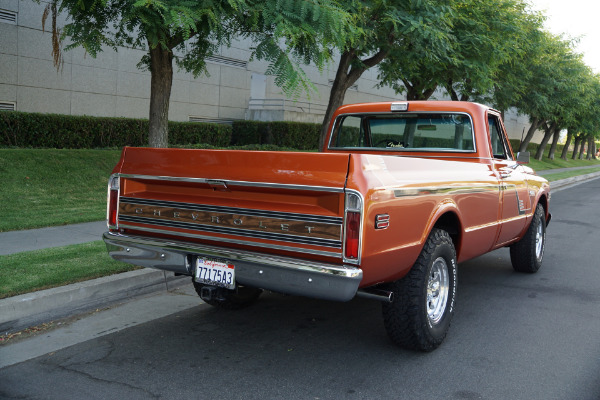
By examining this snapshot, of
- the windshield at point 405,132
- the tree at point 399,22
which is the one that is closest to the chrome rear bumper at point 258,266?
the windshield at point 405,132

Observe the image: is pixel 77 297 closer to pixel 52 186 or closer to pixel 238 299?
pixel 238 299

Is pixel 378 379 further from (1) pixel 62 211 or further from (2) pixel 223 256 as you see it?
(1) pixel 62 211

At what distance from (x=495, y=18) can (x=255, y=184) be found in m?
15.2

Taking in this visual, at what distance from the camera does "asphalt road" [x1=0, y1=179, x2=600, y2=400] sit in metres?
3.69

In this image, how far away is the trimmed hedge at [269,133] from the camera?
875 inches

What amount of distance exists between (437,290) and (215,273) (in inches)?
70.0

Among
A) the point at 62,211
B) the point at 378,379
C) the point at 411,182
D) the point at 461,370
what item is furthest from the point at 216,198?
the point at 62,211

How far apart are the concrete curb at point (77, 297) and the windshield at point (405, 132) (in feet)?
7.73

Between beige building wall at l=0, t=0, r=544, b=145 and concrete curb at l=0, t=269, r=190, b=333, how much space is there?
6.42 m

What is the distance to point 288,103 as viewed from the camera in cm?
2512

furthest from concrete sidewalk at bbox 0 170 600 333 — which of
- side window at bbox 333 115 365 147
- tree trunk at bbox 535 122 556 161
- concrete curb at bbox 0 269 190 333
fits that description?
tree trunk at bbox 535 122 556 161

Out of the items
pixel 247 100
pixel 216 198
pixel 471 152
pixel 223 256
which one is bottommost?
pixel 223 256

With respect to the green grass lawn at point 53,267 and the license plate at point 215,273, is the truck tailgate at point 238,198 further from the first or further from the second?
the green grass lawn at point 53,267

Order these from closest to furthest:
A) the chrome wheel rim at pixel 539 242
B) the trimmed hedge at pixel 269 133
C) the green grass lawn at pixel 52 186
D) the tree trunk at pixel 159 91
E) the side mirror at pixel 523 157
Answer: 1. the side mirror at pixel 523 157
2. the chrome wheel rim at pixel 539 242
3. the green grass lawn at pixel 52 186
4. the tree trunk at pixel 159 91
5. the trimmed hedge at pixel 269 133
